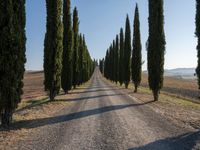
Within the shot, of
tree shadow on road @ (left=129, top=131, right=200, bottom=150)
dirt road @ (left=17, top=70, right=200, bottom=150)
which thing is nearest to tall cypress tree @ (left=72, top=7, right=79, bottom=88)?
dirt road @ (left=17, top=70, right=200, bottom=150)

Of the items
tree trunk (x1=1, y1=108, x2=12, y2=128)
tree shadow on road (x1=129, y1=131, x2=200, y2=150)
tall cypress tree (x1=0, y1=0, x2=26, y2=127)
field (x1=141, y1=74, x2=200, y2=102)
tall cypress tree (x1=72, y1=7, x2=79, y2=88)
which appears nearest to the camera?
tree shadow on road (x1=129, y1=131, x2=200, y2=150)

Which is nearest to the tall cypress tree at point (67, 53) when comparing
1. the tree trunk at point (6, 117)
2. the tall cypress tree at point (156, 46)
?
the tall cypress tree at point (156, 46)

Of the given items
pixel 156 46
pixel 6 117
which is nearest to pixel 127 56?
pixel 156 46

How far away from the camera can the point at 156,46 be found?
2742cm

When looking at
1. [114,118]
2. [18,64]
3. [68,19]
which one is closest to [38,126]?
[18,64]

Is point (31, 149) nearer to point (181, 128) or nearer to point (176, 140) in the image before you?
point (176, 140)

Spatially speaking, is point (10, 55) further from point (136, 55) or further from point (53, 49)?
point (136, 55)

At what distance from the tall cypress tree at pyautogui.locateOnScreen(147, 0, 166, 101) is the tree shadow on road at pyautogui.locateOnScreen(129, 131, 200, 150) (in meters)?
15.5

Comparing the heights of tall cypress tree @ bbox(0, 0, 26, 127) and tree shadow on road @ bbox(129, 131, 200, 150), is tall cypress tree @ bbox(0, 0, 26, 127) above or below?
above

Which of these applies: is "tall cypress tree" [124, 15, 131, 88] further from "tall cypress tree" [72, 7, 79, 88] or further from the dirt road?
the dirt road

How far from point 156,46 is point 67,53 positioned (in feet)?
42.0

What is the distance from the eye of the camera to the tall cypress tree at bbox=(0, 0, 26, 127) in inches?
513

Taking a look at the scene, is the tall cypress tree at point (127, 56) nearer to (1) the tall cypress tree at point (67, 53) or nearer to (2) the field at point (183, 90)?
(2) the field at point (183, 90)

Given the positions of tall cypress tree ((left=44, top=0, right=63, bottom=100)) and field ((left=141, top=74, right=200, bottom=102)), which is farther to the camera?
field ((left=141, top=74, right=200, bottom=102))
